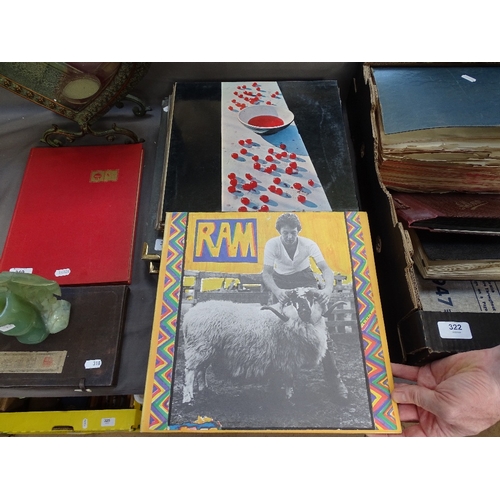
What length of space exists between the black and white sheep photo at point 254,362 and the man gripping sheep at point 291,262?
23 millimetres

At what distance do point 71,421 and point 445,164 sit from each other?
119cm

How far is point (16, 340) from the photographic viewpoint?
0.90 m

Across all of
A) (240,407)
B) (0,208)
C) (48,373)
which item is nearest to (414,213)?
(240,407)

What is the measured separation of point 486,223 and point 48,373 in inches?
40.3

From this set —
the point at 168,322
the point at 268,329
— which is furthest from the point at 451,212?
the point at 168,322

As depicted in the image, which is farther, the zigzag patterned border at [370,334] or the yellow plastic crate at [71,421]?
the yellow plastic crate at [71,421]

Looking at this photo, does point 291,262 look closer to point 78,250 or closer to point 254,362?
point 254,362

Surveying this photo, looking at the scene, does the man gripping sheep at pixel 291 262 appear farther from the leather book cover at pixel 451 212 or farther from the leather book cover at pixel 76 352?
the leather book cover at pixel 76 352

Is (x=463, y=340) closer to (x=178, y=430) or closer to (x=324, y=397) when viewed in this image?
(x=324, y=397)

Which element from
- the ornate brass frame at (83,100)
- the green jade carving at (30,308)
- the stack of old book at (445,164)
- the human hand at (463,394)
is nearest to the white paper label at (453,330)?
the human hand at (463,394)

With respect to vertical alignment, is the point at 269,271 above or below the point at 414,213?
below

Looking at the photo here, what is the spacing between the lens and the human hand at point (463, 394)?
768mm

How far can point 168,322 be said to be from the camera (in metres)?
0.85

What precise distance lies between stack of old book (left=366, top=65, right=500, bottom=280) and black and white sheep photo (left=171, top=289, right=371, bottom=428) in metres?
0.31
